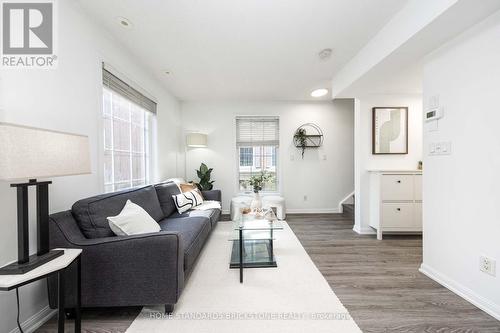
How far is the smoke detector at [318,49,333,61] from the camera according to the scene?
268cm

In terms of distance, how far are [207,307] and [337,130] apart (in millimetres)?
4222

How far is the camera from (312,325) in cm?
154

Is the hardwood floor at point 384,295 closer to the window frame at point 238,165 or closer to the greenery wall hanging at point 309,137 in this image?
the window frame at point 238,165

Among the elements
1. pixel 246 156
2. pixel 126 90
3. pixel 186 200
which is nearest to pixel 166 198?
pixel 186 200

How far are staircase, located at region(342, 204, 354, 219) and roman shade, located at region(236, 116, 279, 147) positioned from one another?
75.0 inches

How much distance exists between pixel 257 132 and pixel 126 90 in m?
2.74

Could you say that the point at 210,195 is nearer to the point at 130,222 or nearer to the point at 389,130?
the point at 130,222

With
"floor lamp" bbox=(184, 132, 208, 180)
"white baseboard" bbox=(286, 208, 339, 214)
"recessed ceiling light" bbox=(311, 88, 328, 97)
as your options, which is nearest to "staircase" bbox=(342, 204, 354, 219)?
"white baseboard" bbox=(286, 208, 339, 214)

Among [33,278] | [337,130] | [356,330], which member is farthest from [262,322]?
[337,130]

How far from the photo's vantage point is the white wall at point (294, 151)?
Answer: 4.79 metres

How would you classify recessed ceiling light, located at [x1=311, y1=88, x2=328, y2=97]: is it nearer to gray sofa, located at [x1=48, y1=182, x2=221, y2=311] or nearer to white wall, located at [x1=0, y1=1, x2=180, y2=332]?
white wall, located at [x1=0, y1=1, x2=180, y2=332]

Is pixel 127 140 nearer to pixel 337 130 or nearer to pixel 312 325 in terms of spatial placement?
pixel 312 325

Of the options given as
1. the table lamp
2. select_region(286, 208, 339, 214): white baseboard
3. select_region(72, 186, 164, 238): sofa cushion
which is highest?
the table lamp

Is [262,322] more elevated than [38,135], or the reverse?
[38,135]
